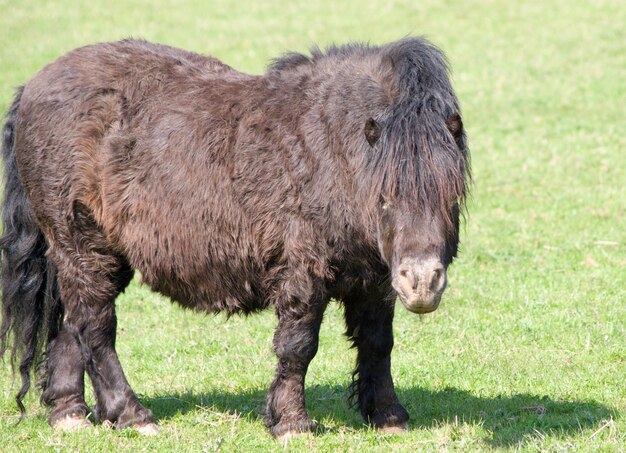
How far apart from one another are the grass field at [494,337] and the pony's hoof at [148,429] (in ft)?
0.29

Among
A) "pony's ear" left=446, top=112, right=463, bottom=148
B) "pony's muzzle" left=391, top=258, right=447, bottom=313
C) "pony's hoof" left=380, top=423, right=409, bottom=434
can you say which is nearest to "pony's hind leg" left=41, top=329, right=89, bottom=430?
"pony's hoof" left=380, top=423, right=409, bottom=434

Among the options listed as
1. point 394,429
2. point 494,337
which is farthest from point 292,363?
point 494,337

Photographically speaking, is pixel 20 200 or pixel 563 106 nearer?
pixel 20 200

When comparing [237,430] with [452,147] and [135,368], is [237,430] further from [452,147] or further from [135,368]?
[452,147]

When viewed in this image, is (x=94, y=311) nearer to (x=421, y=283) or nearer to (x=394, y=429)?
(x=394, y=429)

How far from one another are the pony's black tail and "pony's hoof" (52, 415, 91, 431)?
0.41m

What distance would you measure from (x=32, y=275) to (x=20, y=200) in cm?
55

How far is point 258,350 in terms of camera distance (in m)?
7.83

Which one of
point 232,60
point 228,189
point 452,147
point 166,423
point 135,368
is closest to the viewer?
point 452,147

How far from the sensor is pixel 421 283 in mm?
4930

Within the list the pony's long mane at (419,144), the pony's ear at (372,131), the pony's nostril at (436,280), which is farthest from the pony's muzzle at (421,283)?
the pony's ear at (372,131)

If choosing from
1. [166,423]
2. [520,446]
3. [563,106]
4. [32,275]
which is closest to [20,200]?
[32,275]

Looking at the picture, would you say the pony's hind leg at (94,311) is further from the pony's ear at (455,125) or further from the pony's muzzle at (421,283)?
the pony's ear at (455,125)

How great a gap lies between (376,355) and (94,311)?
6.30ft
